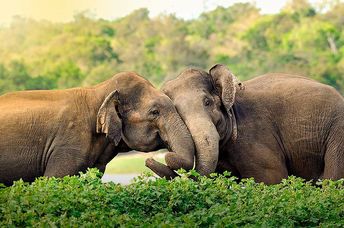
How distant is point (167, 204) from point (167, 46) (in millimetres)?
44049

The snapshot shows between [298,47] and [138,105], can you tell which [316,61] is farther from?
[138,105]

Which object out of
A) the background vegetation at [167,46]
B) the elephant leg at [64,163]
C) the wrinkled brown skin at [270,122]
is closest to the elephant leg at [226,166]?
the wrinkled brown skin at [270,122]

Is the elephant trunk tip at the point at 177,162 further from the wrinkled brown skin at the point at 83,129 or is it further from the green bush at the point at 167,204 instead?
the green bush at the point at 167,204

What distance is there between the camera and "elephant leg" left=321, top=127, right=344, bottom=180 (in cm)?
1172

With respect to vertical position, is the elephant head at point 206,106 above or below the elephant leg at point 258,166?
above

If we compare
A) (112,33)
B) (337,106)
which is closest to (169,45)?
(112,33)

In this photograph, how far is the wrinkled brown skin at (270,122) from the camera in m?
11.3

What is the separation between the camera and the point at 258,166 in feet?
37.7

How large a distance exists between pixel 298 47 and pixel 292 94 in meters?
40.1

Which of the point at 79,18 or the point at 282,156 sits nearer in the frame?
the point at 282,156

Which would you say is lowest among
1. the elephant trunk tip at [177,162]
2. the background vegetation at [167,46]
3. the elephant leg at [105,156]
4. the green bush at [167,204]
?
the background vegetation at [167,46]

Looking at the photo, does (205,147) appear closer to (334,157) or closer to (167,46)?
(334,157)

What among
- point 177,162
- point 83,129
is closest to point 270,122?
point 177,162

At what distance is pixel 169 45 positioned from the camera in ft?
173
